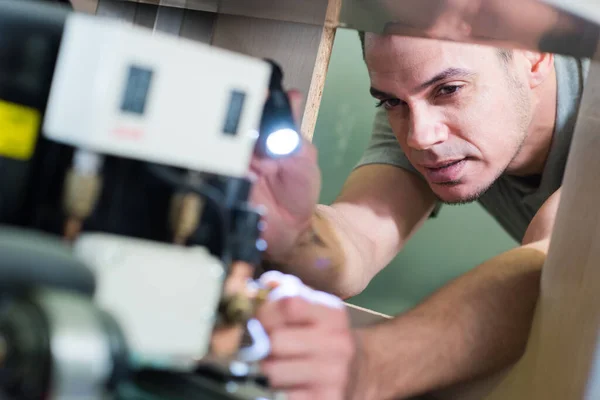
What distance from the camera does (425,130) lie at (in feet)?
2.14

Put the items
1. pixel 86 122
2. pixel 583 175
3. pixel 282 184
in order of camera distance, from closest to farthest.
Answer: pixel 86 122
pixel 282 184
pixel 583 175

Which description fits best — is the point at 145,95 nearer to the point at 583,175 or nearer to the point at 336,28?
the point at 336,28

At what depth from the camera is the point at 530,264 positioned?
66 cm

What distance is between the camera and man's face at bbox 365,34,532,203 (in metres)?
0.63

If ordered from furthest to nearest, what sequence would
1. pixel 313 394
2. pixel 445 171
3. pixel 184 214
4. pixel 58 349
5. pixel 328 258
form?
pixel 445 171, pixel 328 258, pixel 313 394, pixel 184 214, pixel 58 349

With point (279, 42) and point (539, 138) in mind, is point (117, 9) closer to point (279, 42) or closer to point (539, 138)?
point (279, 42)

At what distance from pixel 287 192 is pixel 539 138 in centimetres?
42

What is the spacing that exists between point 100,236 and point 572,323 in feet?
1.33

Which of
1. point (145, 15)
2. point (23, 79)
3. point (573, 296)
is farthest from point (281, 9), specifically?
point (573, 296)

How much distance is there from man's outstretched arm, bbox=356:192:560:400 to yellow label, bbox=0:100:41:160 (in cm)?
36

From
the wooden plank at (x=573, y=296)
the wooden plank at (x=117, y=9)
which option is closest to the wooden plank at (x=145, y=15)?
the wooden plank at (x=117, y=9)

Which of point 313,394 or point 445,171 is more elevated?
point 445,171

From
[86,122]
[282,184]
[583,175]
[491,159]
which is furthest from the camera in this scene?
[491,159]

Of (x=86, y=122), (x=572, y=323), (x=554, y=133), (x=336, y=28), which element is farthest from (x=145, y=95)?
(x=554, y=133)
